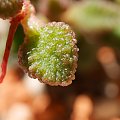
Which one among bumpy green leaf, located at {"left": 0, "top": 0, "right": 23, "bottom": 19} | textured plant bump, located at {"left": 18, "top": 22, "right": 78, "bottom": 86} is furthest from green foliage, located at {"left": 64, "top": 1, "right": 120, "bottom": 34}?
bumpy green leaf, located at {"left": 0, "top": 0, "right": 23, "bottom": 19}

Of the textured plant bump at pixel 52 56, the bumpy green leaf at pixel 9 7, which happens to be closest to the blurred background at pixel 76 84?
the textured plant bump at pixel 52 56

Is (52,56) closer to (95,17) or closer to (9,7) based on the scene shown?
(9,7)

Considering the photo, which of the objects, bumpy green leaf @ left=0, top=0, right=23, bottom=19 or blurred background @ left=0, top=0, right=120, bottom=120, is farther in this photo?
blurred background @ left=0, top=0, right=120, bottom=120

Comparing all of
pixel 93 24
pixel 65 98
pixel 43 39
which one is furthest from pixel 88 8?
pixel 43 39

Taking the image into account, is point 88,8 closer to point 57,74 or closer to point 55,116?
point 55,116

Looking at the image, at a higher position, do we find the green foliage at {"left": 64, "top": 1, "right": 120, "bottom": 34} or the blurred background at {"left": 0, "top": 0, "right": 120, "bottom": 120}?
Answer: the green foliage at {"left": 64, "top": 1, "right": 120, "bottom": 34}

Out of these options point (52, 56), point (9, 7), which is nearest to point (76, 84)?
point (52, 56)

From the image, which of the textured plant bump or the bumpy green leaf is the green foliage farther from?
the bumpy green leaf
